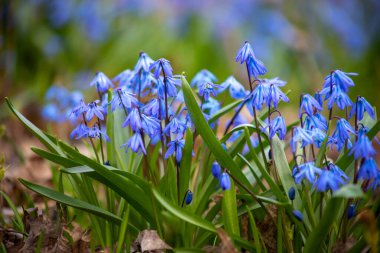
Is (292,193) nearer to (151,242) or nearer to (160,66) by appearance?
(151,242)

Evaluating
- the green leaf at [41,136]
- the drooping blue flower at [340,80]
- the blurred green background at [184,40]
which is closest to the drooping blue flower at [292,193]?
the drooping blue flower at [340,80]

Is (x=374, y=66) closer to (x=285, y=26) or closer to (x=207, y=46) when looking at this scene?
(x=285, y=26)

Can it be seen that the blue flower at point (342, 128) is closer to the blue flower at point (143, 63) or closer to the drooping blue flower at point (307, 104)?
the drooping blue flower at point (307, 104)

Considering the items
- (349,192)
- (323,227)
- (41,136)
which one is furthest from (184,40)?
(349,192)

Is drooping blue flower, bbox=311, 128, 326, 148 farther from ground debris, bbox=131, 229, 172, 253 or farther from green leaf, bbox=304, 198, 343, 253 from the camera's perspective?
ground debris, bbox=131, 229, 172, 253

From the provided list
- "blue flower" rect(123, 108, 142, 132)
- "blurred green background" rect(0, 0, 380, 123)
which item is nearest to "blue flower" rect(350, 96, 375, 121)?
"blue flower" rect(123, 108, 142, 132)
